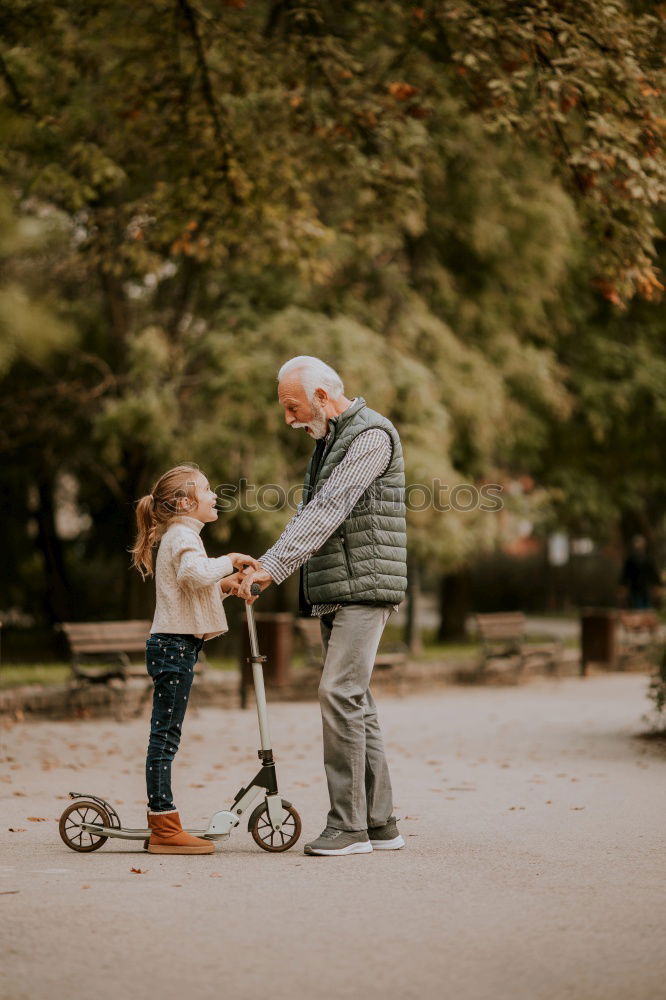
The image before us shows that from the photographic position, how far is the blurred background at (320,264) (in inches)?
395

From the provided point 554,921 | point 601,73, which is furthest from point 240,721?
point 554,921

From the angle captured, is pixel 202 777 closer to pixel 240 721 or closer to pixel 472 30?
pixel 240 721

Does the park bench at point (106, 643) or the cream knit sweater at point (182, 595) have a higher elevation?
the cream knit sweater at point (182, 595)

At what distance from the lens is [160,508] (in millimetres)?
6320

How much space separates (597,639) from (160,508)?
565 inches

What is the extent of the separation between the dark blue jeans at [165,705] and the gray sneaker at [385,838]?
0.90m

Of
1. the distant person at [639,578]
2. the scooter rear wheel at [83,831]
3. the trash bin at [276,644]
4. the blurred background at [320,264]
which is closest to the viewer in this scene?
the scooter rear wheel at [83,831]

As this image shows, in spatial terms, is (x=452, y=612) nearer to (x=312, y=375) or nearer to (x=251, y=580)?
(x=312, y=375)

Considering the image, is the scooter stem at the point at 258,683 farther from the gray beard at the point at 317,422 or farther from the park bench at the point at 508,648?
the park bench at the point at 508,648

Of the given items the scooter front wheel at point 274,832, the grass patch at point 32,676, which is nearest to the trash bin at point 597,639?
the grass patch at point 32,676

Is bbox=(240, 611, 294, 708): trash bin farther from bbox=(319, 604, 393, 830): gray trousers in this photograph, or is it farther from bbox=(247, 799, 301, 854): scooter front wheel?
bbox=(319, 604, 393, 830): gray trousers

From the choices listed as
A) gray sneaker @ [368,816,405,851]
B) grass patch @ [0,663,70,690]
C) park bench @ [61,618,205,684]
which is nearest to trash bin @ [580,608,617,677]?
grass patch @ [0,663,70,690]

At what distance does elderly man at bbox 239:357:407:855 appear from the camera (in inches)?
238

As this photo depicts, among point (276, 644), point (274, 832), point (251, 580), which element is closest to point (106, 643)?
point (276, 644)
